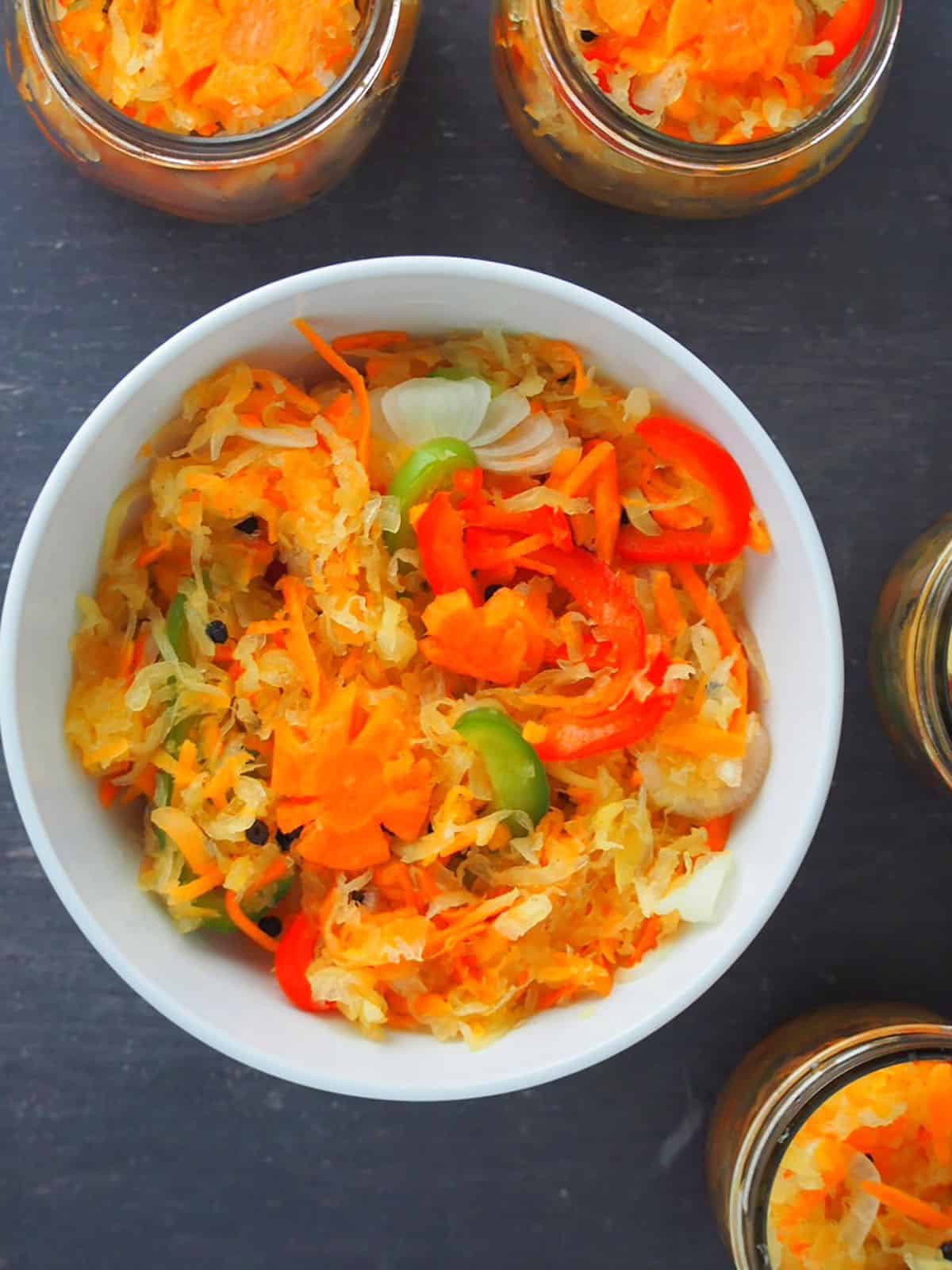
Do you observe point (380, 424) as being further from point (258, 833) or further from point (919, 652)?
point (919, 652)

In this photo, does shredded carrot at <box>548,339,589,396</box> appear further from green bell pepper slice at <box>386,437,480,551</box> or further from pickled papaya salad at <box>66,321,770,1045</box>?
green bell pepper slice at <box>386,437,480,551</box>

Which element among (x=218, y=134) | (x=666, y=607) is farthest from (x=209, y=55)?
(x=666, y=607)

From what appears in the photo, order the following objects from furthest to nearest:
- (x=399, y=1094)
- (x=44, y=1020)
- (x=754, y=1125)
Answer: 1. (x=44, y=1020)
2. (x=754, y=1125)
3. (x=399, y=1094)

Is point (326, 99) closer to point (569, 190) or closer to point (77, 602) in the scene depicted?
point (569, 190)

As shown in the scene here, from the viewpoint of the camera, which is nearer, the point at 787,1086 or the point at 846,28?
the point at 846,28

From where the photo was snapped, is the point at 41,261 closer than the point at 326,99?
No

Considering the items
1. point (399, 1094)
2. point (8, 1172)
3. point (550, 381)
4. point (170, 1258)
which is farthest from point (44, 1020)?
point (550, 381)
